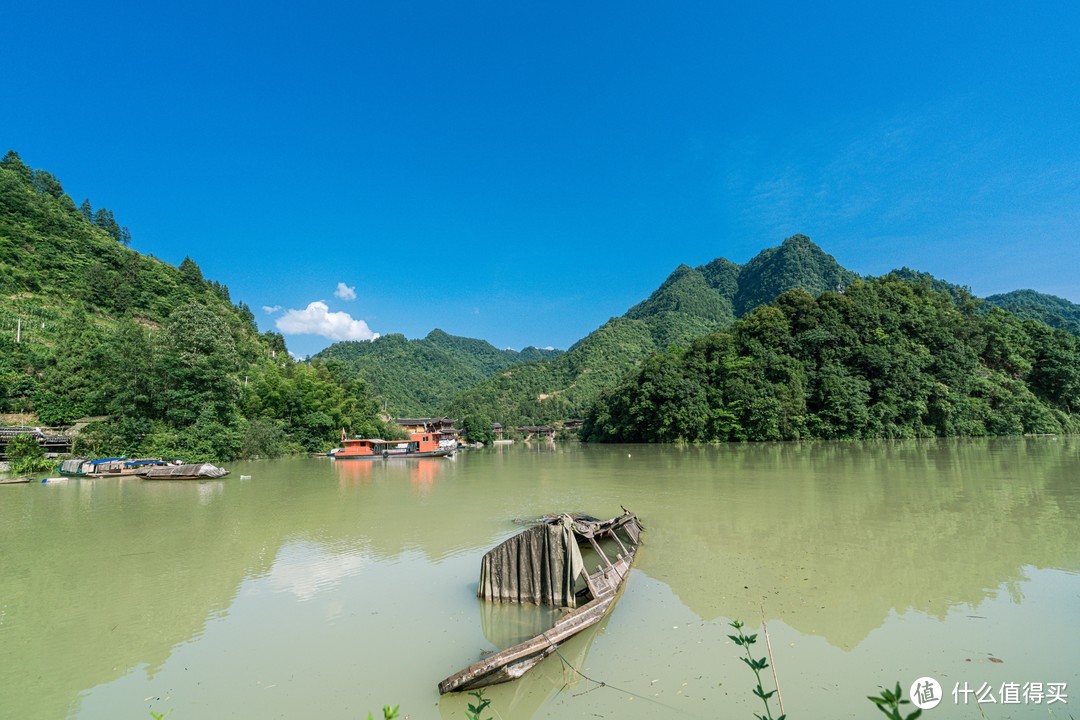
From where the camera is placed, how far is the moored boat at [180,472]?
2305cm

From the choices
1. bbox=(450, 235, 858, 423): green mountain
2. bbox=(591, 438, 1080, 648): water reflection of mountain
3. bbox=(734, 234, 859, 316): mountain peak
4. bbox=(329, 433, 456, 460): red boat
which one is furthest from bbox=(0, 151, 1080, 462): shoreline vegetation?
bbox=(734, 234, 859, 316): mountain peak

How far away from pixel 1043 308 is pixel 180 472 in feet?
452

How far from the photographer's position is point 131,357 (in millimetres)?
31484

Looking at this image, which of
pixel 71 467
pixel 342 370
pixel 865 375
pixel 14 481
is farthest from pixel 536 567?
pixel 342 370

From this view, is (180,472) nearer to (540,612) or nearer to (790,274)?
(540,612)

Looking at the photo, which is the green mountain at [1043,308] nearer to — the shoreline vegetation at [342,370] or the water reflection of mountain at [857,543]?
the shoreline vegetation at [342,370]

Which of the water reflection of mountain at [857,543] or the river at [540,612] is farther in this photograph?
the water reflection of mountain at [857,543]

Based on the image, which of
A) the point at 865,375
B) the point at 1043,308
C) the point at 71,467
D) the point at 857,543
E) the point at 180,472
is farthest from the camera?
the point at 1043,308

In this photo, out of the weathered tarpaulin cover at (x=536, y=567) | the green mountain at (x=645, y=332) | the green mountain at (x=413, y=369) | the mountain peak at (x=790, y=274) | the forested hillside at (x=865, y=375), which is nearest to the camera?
the weathered tarpaulin cover at (x=536, y=567)

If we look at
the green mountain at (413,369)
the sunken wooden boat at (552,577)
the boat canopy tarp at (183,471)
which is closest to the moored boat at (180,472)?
the boat canopy tarp at (183,471)

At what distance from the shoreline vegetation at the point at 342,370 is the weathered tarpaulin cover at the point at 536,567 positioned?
32653 millimetres

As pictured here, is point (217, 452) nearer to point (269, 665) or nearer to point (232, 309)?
point (269, 665)

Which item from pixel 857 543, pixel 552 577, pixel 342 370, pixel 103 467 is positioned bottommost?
pixel 857 543

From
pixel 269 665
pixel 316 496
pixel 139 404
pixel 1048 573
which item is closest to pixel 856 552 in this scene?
pixel 1048 573
